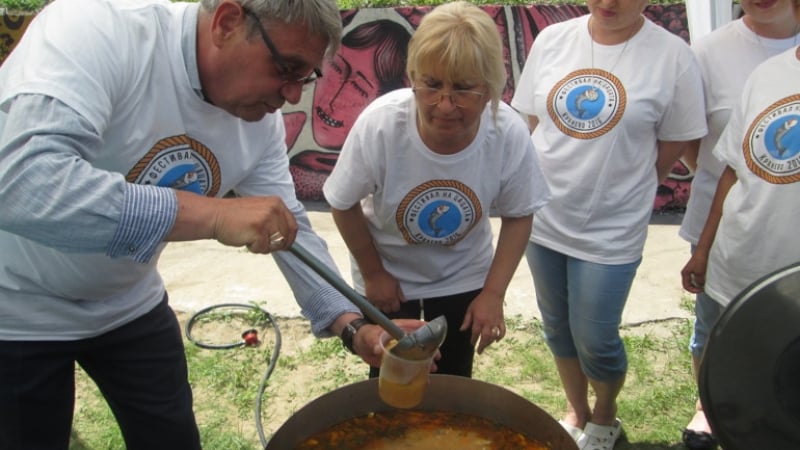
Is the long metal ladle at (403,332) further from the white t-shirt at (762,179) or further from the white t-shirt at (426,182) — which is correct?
the white t-shirt at (762,179)

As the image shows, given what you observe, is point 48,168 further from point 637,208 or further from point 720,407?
point 637,208

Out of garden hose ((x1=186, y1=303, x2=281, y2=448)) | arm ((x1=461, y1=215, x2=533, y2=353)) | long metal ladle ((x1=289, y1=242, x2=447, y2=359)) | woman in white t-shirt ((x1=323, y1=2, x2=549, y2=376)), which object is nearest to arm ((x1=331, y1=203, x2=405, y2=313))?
woman in white t-shirt ((x1=323, y1=2, x2=549, y2=376))

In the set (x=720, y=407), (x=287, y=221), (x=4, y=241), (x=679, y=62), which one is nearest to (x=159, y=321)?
(x=4, y=241)

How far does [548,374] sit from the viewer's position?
12.1ft

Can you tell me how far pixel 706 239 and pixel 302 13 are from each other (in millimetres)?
1854

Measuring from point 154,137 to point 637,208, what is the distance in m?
1.82

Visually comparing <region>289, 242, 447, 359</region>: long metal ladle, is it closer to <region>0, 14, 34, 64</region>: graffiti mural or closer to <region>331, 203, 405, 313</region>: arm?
<region>331, 203, 405, 313</region>: arm

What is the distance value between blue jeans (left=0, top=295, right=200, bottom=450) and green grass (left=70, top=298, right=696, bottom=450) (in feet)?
3.35

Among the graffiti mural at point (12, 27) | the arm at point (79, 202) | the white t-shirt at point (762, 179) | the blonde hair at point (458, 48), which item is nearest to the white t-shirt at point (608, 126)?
the white t-shirt at point (762, 179)

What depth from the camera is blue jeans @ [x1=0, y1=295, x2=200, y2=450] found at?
1837mm

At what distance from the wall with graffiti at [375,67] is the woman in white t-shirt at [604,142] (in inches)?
145

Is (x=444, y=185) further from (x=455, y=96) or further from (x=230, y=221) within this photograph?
(x=230, y=221)

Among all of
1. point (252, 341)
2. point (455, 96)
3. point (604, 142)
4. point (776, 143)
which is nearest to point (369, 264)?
point (455, 96)

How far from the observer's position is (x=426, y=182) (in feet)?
7.51
